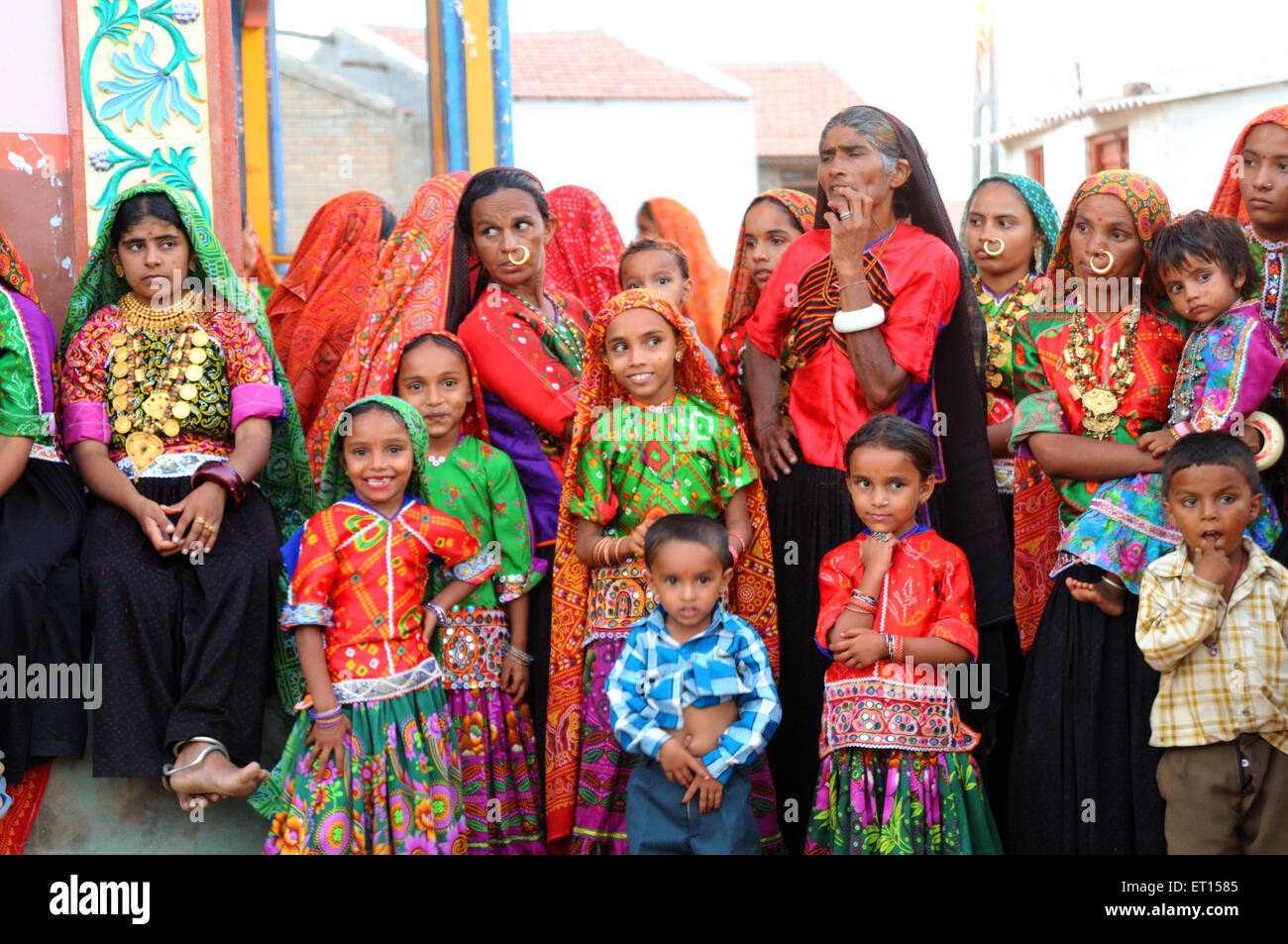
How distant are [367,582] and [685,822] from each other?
1.12 m

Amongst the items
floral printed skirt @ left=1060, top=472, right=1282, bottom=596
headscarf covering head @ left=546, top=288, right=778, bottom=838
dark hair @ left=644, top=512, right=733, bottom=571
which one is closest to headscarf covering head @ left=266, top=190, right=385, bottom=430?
headscarf covering head @ left=546, top=288, right=778, bottom=838

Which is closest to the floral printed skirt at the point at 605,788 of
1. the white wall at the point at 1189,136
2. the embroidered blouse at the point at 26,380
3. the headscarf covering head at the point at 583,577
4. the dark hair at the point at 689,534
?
the headscarf covering head at the point at 583,577

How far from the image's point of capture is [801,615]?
4.05m

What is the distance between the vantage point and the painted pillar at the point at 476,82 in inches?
261

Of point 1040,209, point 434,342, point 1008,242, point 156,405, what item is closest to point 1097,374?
point 1008,242

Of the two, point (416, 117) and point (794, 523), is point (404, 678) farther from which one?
point (416, 117)

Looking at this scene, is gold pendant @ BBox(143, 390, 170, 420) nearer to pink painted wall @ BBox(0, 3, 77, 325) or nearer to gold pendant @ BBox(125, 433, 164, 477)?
gold pendant @ BBox(125, 433, 164, 477)

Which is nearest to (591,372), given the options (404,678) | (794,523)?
(794,523)

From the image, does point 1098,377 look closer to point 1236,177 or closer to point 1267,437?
point 1267,437

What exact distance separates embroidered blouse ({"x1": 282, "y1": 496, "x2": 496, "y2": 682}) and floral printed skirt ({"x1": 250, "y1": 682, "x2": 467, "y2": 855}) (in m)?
0.13

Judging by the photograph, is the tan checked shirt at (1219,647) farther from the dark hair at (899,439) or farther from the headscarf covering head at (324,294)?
the headscarf covering head at (324,294)

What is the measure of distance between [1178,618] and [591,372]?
180 centimetres

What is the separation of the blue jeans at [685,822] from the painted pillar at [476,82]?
398 centimetres

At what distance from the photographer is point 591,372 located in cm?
404
